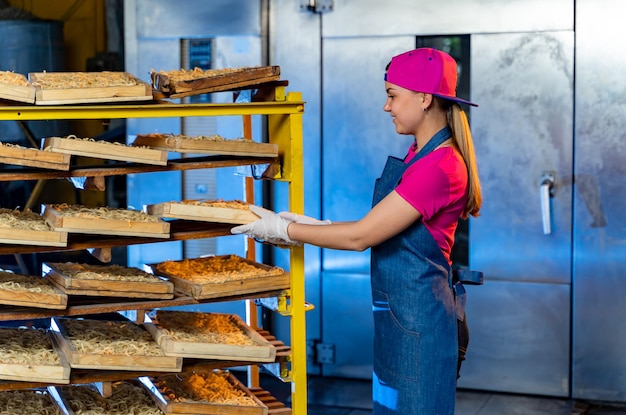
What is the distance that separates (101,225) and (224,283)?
0.51 meters

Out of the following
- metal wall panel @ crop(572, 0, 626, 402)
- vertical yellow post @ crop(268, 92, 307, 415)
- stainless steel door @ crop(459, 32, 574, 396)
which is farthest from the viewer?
stainless steel door @ crop(459, 32, 574, 396)

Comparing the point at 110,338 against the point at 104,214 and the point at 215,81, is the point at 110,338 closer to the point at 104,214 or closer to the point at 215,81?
the point at 104,214

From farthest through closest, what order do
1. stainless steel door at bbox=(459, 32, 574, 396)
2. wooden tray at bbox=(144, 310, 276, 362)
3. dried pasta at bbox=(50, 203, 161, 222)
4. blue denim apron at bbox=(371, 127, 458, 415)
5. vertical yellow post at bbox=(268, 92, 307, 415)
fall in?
stainless steel door at bbox=(459, 32, 574, 396) < vertical yellow post at bbox=(268, 92, 307, 415) < wooden tray at bbox=(144, 310, 276, 362) < dried pasta at bbox=(50, 203, 161, 222) < blue denim apron at bbox=(371, 127, 458, 415)

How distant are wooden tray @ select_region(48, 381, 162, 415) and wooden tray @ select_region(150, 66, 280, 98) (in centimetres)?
112

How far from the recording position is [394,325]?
11.6 feet

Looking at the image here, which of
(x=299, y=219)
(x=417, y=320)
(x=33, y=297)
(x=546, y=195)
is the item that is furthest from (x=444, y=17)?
(x=33, y=297)

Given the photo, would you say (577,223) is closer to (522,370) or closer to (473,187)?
(522,370)

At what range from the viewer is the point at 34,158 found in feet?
11.2

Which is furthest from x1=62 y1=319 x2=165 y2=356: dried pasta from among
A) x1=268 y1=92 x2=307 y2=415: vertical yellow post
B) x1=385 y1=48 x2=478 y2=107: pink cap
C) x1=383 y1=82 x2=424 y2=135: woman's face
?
x1=385 y1=48 x2=478 y2=107: pink cap

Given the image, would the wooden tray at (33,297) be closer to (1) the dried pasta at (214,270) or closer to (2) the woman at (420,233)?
(1) the dried pasta at (214,270)

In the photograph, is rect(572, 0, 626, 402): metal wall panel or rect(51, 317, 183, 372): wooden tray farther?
rect(572, 0, 626, 402): metal wall panel

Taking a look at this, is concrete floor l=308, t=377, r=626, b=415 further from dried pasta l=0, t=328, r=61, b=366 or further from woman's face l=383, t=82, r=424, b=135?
woman's face l=383, t=82, r=424, b=135

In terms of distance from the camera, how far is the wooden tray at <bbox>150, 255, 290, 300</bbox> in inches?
146

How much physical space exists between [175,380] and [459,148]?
1.52 metres
